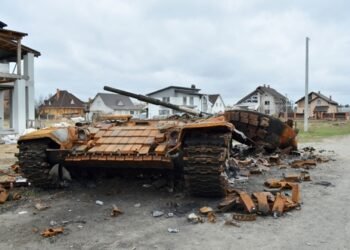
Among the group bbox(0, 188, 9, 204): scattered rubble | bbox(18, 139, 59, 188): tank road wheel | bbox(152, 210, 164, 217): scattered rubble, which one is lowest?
bbox(152, 210, 164, 217): scattered rubble

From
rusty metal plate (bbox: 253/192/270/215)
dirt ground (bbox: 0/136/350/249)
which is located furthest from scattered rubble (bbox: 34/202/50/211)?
rusty metal plate (bbox: 253/192/270/215)

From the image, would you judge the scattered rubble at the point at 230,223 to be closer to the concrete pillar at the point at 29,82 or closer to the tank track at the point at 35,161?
the tank track at the point at 35,161

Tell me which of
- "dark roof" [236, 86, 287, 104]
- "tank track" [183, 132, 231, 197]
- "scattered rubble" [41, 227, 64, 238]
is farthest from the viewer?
"dark roof" [236, 86, 287, 104]

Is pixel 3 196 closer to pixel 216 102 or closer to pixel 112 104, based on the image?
pixel 112 104

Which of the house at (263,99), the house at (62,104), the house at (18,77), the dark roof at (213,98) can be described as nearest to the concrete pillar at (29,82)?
the house at (18,77)

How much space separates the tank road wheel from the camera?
6.70 metres

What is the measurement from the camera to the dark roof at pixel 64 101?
7806 centimetres

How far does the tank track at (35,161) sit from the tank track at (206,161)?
7.80 ft

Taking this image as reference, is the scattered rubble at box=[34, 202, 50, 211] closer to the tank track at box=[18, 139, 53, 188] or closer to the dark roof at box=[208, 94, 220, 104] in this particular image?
the tank track at box=[18, 139, 53, 188]

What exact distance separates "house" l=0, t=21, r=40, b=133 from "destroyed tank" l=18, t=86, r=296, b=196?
14.2 metres

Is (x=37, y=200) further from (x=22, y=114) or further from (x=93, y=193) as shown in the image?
(x=22, y=114)

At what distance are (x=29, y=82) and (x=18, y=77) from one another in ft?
13.5

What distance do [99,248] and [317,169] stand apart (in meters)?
7.28

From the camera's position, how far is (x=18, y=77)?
67.6ft
